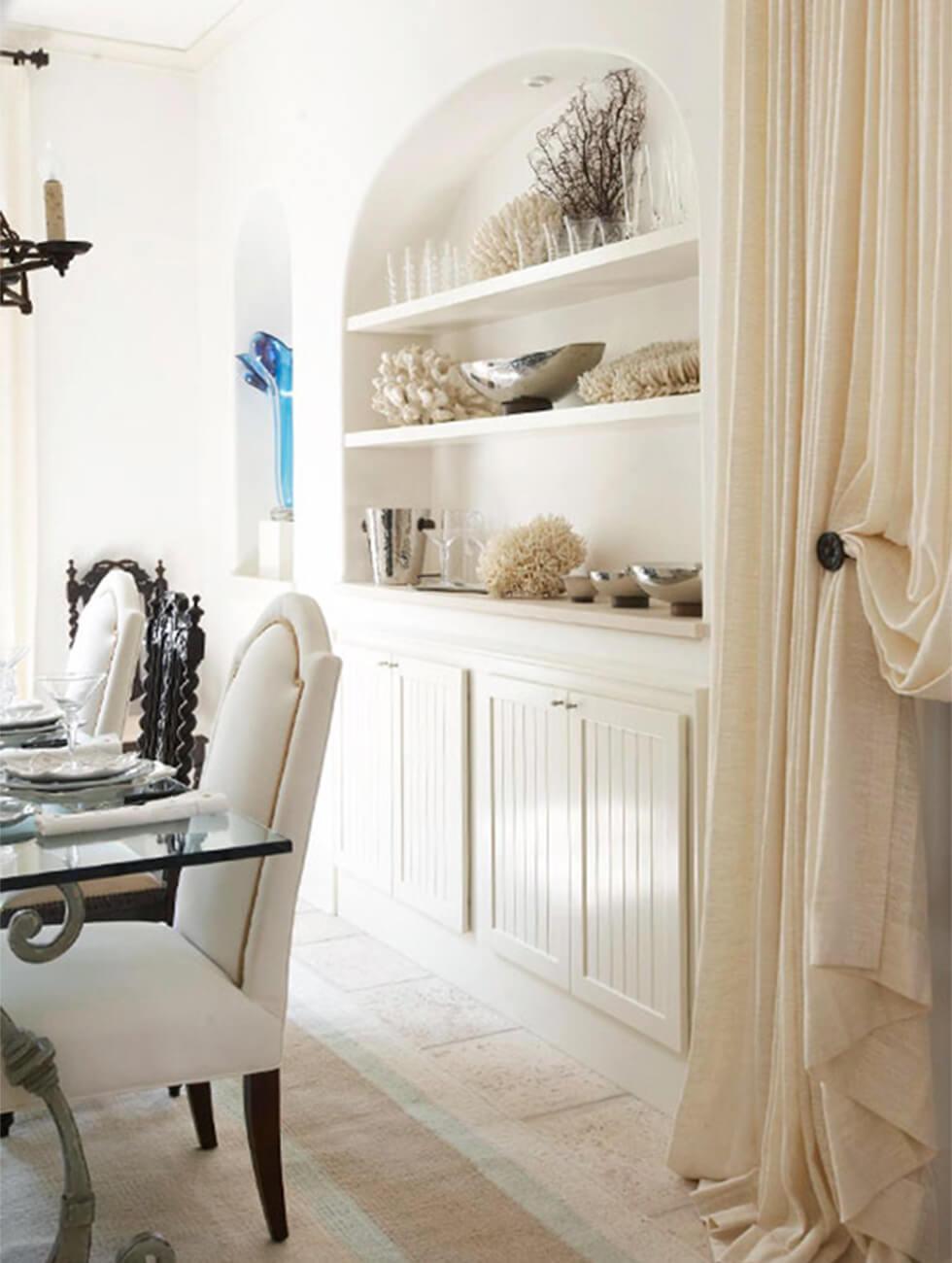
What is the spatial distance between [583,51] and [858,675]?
65.4 inches

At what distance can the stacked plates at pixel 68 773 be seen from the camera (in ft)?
7.87

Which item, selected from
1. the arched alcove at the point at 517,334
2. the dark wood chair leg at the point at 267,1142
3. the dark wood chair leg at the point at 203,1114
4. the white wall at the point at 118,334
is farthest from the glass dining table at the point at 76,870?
the white wall at the point at 118,334

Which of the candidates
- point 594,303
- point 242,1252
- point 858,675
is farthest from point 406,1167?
point 594,303

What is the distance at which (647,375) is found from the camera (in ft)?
10.2

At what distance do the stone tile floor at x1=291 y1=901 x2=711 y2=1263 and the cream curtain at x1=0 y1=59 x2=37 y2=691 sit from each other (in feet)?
5.64

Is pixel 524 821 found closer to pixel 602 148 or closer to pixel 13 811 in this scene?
pixel 13 811

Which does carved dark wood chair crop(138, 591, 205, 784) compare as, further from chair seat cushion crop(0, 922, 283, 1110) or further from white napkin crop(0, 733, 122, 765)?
chair seat cushion crop(0, 922, 283, 1110)

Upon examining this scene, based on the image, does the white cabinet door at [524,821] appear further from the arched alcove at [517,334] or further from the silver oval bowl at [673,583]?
the arched alcove at [517,334]

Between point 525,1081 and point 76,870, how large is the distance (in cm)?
146

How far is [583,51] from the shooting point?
10.6ft

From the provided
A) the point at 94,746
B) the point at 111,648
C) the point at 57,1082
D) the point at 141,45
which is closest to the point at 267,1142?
the point at 57,1082

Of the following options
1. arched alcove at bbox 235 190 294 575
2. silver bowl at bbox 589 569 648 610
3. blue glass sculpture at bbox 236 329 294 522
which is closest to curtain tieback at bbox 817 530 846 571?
silver bowl at bbox 589 569 648 610

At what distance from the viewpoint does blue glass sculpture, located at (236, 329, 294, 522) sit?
199 inches

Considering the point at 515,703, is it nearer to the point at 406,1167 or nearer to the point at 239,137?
the point at 406,1167
